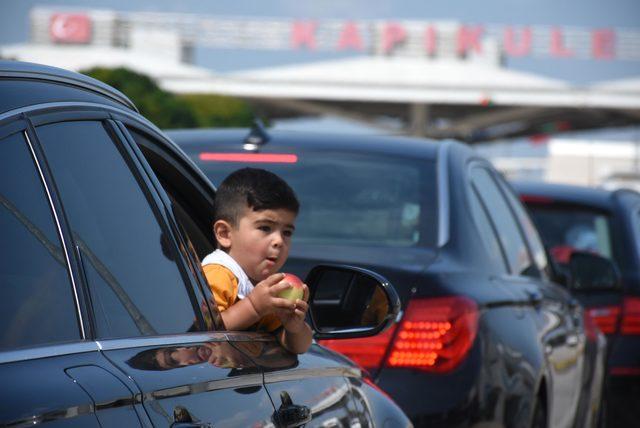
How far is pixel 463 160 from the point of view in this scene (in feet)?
20.6

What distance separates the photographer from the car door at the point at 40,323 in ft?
6.39

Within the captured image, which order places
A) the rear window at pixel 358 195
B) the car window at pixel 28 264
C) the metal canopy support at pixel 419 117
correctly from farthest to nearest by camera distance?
the metal canopy support at pixel 419 117, the rear window at pixel 358 195, the car window at pixel 28 264

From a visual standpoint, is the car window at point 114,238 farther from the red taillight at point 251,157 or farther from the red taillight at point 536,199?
the red taillight at point 536,199

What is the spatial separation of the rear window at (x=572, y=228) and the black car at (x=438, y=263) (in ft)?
10.6

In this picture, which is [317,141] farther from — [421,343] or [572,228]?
[572,228]

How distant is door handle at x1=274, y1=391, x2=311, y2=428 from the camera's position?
2800 millimetres

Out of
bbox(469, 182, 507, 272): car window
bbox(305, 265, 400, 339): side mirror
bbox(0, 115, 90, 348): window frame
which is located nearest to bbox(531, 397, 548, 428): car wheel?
bbox(469, 182, 507, 272): car window

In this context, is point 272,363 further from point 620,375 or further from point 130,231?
point 620,375

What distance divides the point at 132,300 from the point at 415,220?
3284mm

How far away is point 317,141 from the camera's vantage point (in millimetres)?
6359

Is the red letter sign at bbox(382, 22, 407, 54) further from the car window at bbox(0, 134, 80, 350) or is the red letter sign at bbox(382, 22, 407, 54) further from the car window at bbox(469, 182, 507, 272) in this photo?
the car window at bbox(0, 134, 80, 350)

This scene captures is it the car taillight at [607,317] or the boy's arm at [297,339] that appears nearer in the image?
the boy's arm at [297,339]

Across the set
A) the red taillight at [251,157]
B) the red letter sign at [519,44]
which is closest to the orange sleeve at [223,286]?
the red taillight at [251,157]

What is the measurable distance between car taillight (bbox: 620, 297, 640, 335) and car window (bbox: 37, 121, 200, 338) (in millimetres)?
6934
